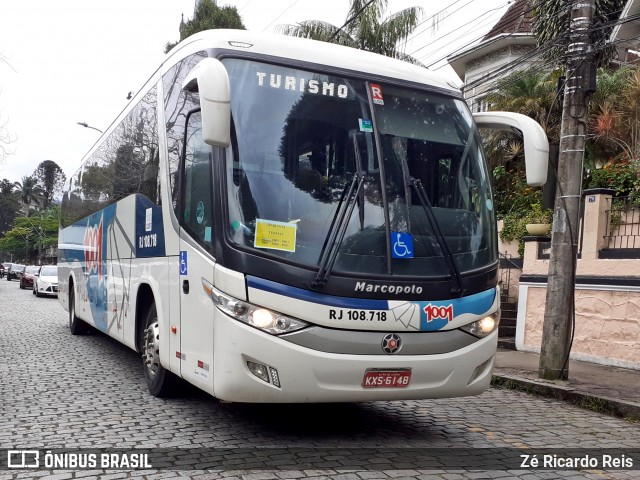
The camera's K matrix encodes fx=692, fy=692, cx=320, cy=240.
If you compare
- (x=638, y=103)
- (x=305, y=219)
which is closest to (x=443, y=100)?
(x=305, y=219)

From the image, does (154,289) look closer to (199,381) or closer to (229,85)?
(199,381)

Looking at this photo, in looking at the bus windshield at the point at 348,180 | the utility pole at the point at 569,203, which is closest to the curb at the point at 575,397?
the utility pole at the point at 569,203

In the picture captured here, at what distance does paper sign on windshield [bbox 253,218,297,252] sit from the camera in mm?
5082

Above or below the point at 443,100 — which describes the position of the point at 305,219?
below

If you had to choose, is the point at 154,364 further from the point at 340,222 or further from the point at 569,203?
the point at 569,203

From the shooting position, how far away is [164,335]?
6.43m

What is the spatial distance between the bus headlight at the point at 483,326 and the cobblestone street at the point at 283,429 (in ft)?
3.09

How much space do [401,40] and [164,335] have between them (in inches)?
619

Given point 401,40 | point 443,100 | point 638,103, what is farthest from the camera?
point 401,40

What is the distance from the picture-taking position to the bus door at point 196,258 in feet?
17.6

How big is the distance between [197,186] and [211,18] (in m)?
25.1

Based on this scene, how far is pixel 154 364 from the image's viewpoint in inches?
279

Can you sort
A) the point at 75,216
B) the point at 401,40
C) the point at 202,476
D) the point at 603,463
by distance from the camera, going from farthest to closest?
the point at 401,40 → the point at 75,216 → the point at 603,463 → the point at 202,476

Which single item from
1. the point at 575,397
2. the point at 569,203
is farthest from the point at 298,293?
the point at 569,203
